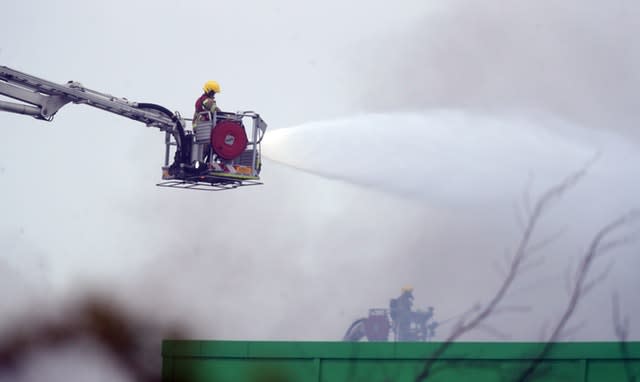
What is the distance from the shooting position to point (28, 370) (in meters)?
11.4

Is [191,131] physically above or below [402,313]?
above

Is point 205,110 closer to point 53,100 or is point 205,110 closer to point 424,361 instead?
point 53,100

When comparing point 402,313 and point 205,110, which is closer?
point 205,110

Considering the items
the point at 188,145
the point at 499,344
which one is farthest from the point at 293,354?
the point at 188,145

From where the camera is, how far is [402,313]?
13117 millimetres

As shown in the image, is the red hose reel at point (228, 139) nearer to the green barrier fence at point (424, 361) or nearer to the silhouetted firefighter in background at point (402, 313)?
the green barrier fence at point (424, 361)

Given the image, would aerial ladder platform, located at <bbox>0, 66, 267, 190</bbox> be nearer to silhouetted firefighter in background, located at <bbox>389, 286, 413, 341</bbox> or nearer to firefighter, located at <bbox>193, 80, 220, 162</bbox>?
firefighter, located at <bbox>193, 80, 220, 162</bbox>

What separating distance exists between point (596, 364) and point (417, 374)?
1.93m

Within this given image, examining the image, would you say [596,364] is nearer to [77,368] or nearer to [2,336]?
[77,368]

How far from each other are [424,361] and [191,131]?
4.91 metres

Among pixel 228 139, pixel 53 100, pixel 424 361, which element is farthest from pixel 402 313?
pixel 53 100

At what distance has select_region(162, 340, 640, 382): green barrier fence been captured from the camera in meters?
7.56

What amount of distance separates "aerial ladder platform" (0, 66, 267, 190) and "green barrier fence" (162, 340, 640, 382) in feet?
9.86

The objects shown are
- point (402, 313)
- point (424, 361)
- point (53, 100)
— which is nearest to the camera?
point (424, 361)
